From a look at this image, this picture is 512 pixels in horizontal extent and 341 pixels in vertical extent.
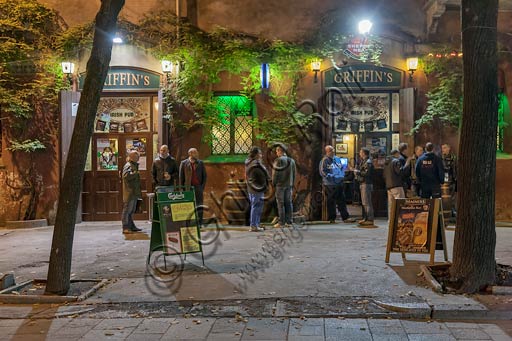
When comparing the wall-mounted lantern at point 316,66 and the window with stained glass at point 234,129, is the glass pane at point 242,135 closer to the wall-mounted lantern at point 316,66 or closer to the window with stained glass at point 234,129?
the window with stained glass at point 234,129

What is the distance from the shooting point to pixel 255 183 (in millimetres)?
12016

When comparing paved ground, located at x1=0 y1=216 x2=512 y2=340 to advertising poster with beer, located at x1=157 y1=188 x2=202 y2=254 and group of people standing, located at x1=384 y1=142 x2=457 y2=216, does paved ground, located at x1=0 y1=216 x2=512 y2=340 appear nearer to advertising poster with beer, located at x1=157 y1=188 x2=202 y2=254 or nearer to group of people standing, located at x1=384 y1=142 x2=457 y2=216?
advertising poster with beer, located at x1=157 y1=188 x2=202 y2=254

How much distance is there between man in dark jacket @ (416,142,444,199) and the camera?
1134 centimetres

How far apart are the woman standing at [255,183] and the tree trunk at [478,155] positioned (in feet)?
18.5

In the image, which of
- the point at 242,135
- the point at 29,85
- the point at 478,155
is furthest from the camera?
the point at 242,135

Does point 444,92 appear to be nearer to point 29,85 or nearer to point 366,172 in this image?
point 366,172

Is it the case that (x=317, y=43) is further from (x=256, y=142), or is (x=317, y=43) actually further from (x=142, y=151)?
(x=142, y=151)

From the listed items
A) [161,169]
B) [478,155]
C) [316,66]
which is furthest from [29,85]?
[478,155]

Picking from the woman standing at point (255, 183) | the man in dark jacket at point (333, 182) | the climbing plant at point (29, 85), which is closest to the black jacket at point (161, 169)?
the woman standing at point (255, 183)

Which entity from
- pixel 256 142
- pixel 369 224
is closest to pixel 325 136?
pixel 256 142

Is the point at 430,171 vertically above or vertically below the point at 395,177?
above

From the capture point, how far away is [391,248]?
838cm

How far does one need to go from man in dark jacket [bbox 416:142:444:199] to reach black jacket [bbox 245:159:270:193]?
3.45m

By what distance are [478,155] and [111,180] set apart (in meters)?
10.0
